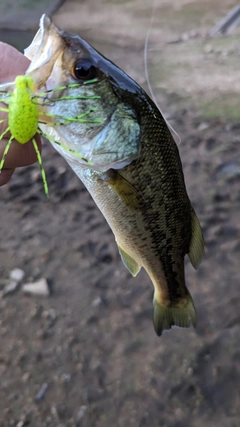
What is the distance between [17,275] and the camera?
2721 mm

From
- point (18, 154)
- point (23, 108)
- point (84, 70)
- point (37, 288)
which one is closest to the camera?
point (23, 108)

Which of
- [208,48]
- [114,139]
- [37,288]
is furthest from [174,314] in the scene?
[208,48]

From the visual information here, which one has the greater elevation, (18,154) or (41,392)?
(18,154)

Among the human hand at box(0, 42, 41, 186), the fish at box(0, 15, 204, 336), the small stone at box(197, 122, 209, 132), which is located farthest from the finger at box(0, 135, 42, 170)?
the small stone at box(197, 122, 209, 132)

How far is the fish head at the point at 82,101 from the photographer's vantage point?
100 cm

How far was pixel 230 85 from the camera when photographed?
4914mm

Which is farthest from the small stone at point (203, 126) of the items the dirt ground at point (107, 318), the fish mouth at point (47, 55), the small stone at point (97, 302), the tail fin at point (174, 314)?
the fish mouth at point (47, 55)

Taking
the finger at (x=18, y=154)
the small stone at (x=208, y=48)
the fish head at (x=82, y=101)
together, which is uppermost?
the fish head at (x=82, y=101)

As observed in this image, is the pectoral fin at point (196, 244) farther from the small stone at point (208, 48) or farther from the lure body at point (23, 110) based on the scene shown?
the small stone at point (208, 48)

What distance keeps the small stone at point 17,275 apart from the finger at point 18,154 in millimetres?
1583

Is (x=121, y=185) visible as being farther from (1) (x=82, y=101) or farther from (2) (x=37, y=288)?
(2) (x=37, y=288)

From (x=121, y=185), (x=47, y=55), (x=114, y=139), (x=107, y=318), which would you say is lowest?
(x=107, y=318)

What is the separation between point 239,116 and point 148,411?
2.94 m

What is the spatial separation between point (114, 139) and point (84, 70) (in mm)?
182
